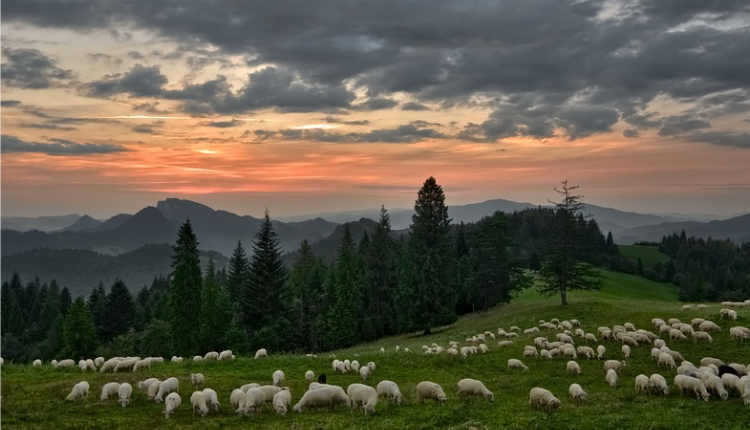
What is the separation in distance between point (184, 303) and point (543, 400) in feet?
155

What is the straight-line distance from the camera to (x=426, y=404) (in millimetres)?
18688

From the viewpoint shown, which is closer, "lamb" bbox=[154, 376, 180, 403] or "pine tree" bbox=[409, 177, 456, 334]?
"lamb" bbox=[154, 376, 180, 403]

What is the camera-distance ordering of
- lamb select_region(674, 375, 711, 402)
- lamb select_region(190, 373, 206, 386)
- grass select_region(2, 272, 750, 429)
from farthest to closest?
lamb select_region(190, 373, 206, 386)
lamb select_region(674, 375, 711, 402)
grass select_region(2, 272, 750, 429)

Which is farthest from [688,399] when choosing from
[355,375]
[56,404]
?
[56,404]

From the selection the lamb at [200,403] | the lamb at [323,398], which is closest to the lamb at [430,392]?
the lamb at [323,398]

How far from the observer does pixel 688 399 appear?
18750 mm

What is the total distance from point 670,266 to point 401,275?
4870 inches

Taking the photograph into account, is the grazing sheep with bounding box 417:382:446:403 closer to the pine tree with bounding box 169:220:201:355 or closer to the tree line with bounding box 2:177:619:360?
the tree line with bounding box 2:177:619:360

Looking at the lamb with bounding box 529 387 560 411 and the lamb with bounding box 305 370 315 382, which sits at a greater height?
the lamb with bounding box 529 387 560 411

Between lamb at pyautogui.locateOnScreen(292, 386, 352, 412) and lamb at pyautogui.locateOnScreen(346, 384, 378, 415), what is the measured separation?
0.27 metres

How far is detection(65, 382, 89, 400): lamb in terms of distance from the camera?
18836mm

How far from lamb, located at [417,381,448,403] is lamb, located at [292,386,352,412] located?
291cm

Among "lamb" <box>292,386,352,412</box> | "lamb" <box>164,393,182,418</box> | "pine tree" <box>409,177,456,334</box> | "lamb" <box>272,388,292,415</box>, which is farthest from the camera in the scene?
"pine tree" <box>409,177,456,334</box>

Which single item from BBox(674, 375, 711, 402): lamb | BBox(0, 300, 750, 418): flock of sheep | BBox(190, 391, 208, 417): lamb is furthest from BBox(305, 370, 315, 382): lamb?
BBox(674, 375, 711, 402): lamb
